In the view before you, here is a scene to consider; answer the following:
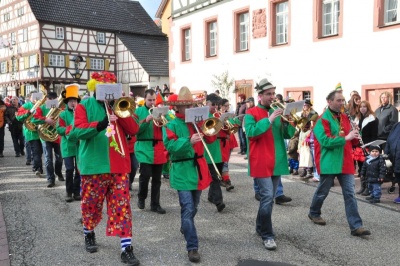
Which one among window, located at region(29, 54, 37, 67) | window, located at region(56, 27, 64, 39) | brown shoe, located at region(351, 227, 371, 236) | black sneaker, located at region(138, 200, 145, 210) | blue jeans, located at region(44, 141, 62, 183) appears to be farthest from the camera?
window, located at region(56, 27, 64, 39)

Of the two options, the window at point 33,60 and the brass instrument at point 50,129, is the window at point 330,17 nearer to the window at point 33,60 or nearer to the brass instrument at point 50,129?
the brass instrument at point 50,129

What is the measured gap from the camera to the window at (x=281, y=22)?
16312mm

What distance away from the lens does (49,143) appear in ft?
27.0

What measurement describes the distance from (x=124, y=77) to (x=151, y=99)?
2971 centimetres

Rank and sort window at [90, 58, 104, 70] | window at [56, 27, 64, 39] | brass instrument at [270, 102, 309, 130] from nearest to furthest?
1. brass instrument at [270, 102, 309, 130]
2. window at [56, 27, 64, 39]
3. window at [90, 58, 104, 70]

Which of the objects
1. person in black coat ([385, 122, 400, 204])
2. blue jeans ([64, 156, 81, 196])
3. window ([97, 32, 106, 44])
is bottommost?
blue jeans ([64, 156, 81, 196])

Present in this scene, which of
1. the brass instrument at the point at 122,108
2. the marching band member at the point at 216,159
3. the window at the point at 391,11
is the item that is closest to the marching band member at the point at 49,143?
the marching band member at the point at 216,159

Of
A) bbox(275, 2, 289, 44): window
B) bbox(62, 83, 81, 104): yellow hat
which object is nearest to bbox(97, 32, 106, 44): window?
bbox(275, 2, 289, 44): window

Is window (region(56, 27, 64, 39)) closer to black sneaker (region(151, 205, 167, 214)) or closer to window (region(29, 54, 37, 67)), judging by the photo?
window (region(29, 54, 37, 67))

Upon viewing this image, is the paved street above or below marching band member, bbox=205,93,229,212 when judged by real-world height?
below

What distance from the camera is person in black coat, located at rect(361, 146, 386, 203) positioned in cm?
711

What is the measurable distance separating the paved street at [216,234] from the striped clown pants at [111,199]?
388mm

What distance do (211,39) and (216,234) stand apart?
16.0m

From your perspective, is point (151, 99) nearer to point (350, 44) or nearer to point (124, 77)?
point (350, 44)
